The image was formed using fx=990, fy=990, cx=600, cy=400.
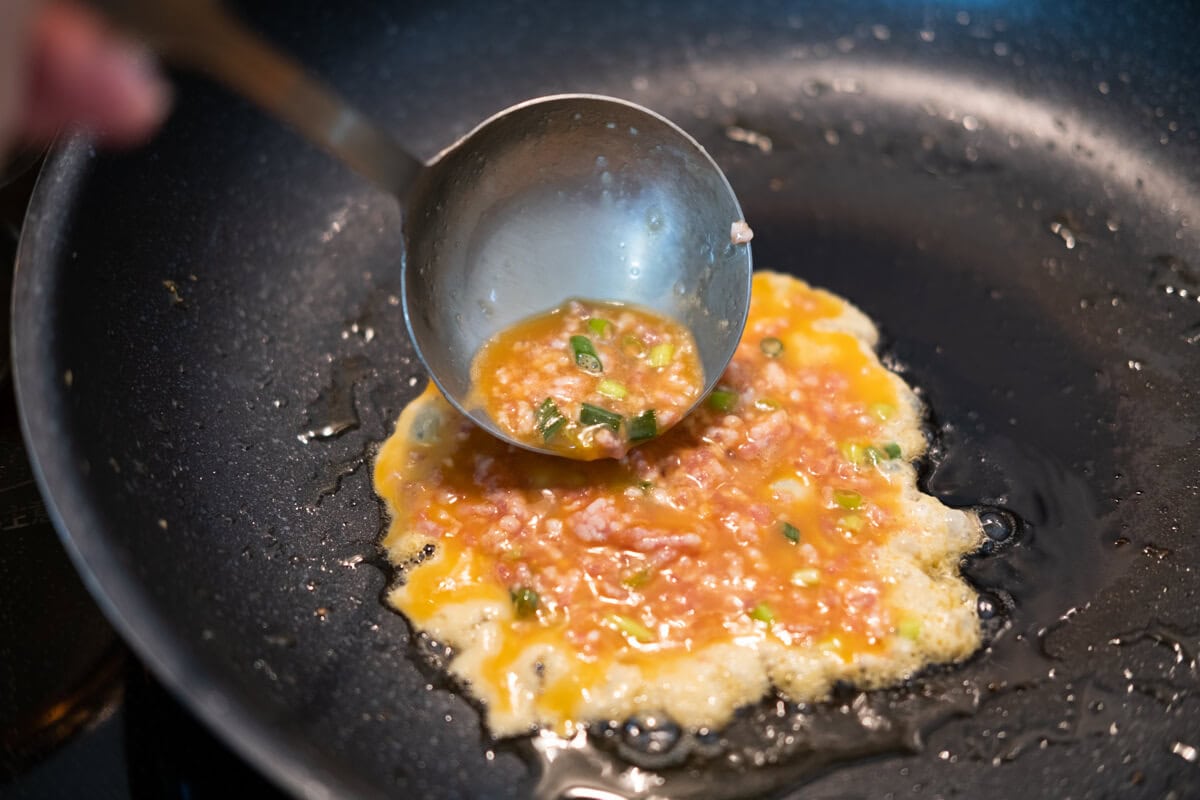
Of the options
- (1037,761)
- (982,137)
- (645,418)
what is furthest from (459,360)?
(982,137)

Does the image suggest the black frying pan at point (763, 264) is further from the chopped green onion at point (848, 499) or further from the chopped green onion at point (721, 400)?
the chopped green onion at point (721, 400)

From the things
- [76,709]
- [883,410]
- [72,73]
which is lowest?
[76,709]

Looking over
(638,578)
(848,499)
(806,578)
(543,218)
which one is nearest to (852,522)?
(848,499)

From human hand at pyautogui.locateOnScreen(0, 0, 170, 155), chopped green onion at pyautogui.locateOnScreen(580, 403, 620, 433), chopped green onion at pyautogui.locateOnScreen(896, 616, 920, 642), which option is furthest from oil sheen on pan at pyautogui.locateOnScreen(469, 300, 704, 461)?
human hand at pyautogui.locateOnScreen(0, 0, 170, 155)

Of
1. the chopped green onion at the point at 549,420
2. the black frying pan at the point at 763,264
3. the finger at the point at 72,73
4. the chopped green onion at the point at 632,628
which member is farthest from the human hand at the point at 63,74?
the chopped green onion at the point at 632,628

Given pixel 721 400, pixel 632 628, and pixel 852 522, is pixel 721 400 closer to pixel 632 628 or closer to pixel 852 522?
pixel 852 522

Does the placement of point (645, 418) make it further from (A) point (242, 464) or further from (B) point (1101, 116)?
(B) point (1101, 116)

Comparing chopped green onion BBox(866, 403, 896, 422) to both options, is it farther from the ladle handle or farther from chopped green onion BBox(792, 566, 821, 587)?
the ladle handle
